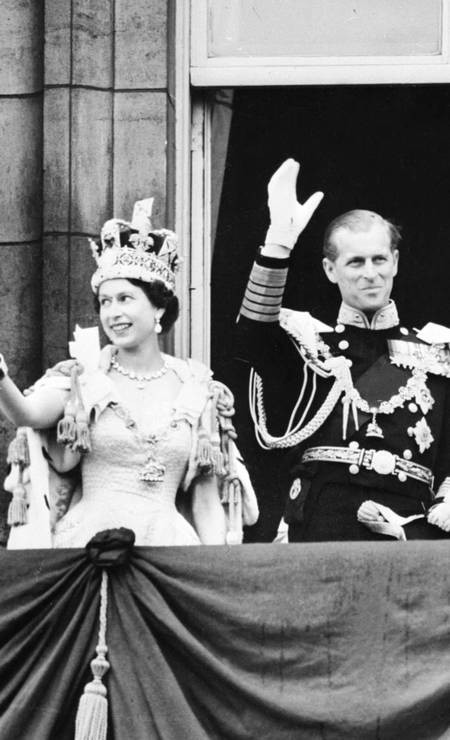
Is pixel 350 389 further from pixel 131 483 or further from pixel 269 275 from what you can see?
pixel 131 483

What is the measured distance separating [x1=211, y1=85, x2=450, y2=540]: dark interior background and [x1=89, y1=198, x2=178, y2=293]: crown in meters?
1.01

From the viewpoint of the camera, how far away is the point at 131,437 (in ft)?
36.6

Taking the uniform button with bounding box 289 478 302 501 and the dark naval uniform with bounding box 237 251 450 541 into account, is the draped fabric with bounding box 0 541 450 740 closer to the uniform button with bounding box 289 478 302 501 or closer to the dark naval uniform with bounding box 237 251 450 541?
the dark naval uniform with bounding box 237 251 450 541

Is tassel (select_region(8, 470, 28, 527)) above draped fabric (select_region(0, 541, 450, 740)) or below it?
above

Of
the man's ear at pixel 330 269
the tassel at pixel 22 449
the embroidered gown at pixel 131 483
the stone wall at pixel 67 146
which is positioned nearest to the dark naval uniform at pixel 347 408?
the man's ear at pixel 330 269

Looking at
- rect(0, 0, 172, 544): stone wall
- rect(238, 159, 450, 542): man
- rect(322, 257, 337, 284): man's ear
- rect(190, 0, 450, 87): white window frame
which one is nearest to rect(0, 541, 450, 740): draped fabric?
rect(238, 159, 450, 542): man

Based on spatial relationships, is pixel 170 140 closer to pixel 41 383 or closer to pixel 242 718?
pixel 41 383

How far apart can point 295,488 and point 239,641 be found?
1.10m

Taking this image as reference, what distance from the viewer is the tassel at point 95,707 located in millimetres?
10391

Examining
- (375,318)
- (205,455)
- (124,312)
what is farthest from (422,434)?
(124,312)

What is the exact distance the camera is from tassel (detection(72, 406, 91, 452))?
11.0m

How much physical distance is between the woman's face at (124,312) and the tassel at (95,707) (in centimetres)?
122

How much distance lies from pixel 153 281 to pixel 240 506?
824mm

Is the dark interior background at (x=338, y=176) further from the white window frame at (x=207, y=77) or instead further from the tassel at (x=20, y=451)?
the tassel at (x=20, y=451)
